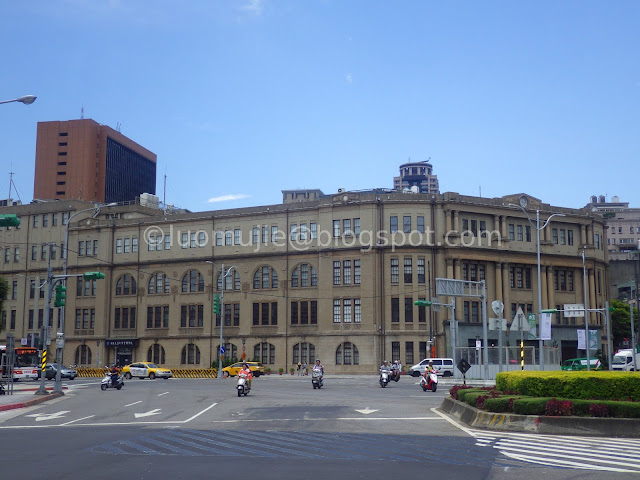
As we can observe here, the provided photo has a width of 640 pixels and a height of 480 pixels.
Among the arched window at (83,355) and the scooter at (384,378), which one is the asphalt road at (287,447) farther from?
the arched window at (83,355)

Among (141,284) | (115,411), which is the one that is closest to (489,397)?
(115,411)

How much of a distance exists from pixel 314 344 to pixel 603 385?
54.3m

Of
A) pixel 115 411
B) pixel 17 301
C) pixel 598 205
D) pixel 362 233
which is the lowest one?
pixel 115 411

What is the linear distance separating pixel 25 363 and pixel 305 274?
91.6ft

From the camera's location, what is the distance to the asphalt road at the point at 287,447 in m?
13.5

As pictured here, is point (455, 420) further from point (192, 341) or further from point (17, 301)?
point (17, 301)

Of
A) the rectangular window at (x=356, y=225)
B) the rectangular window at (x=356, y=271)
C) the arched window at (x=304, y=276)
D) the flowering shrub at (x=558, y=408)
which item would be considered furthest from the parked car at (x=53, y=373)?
the flowering shrub at (x=558, y=408)

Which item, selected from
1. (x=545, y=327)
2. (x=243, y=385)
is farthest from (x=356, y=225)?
(x=243, y=385)

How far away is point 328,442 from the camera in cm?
1783

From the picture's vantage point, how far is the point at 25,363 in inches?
2773

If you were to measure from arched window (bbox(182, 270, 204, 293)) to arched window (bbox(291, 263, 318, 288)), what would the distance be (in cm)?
1067

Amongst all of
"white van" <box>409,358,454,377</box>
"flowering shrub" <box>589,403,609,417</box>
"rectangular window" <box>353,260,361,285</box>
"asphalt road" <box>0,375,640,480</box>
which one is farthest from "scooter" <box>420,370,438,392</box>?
"rectangular window" <box>353,260,361,285</box>

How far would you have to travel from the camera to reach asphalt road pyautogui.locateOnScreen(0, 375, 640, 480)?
13.5m

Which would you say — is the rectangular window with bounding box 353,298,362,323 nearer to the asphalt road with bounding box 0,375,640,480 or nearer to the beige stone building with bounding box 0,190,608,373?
the beige stone building with bounding box 0,190,608,373
